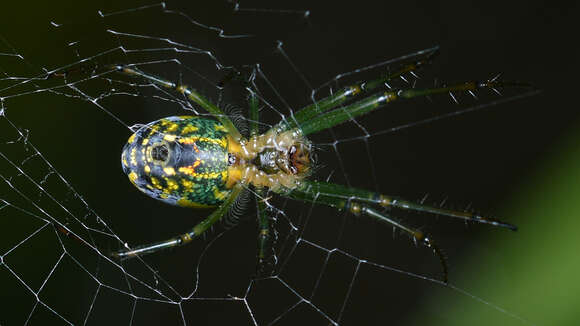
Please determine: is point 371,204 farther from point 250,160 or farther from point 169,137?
point 169,137

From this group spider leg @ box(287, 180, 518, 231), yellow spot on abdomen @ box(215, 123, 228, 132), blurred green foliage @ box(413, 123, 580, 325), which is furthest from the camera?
yellow spot on abdomen @ box(215, 123, 228, 132)

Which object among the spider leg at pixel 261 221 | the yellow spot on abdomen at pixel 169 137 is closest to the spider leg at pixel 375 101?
the spider leg at pixel 261 221

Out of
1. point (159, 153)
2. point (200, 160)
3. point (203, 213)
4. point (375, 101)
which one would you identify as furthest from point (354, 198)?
point (203, 213)

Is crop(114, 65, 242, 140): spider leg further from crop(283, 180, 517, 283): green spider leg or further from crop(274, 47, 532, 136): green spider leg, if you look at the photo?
crop(283, 180, 517, 283): green spider leg

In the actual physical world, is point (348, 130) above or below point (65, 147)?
above

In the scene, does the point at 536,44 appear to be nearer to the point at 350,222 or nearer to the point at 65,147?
the point at 350,222

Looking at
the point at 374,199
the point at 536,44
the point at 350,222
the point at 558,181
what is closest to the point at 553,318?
the point at 558,181

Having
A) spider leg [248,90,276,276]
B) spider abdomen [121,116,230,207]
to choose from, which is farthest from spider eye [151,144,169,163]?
spider leg [248,90,276,276]
